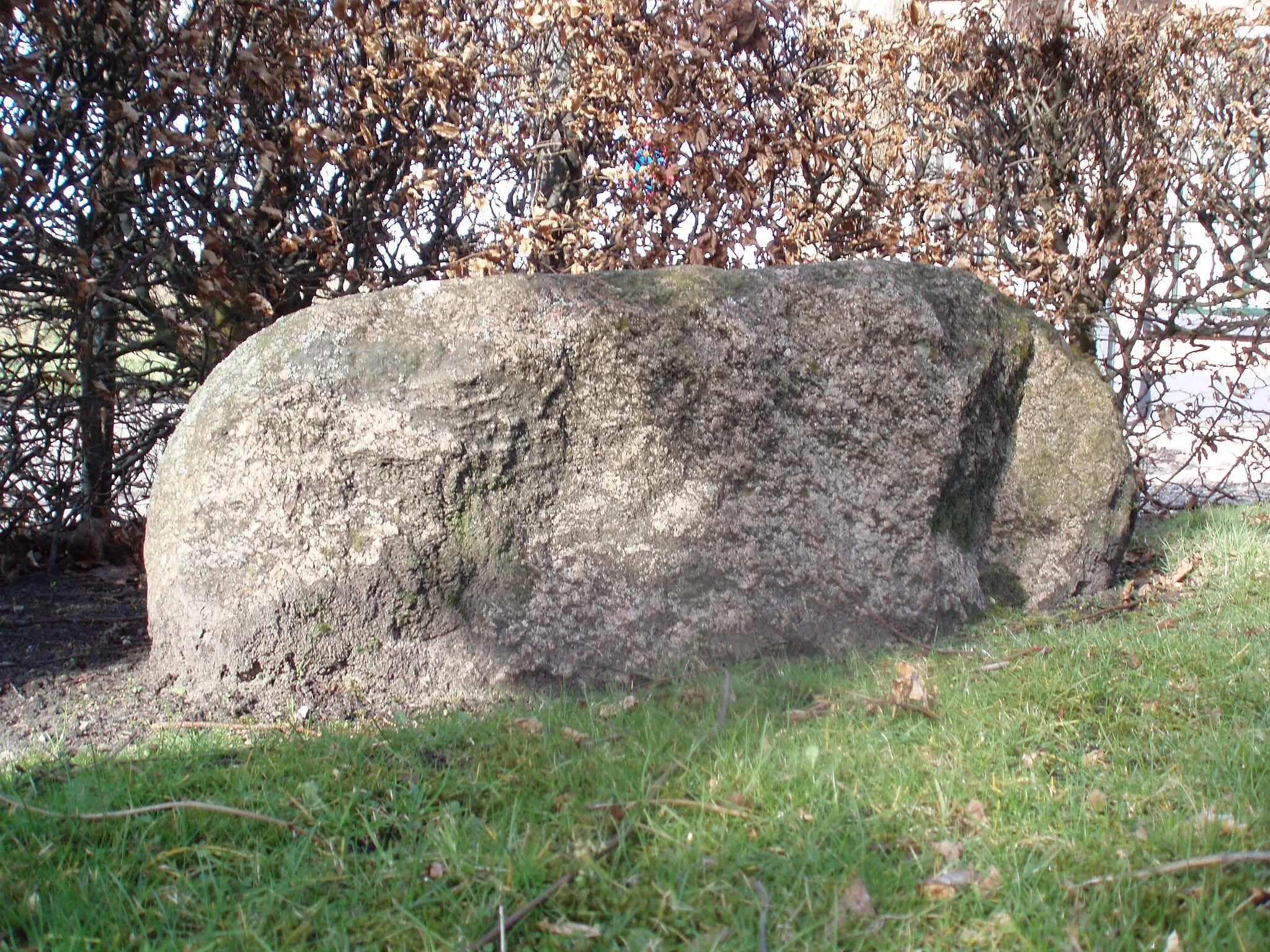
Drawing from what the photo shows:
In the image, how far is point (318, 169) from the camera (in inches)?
195

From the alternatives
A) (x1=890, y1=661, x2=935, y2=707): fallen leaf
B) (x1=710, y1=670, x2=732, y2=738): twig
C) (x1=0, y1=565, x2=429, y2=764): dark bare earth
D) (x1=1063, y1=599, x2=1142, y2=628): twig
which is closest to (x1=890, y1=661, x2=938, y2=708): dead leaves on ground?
(x1=890, y1=661, x2=935, y2=707): fallen leaf

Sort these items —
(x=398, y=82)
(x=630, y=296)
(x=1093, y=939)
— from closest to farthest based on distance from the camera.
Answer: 1. (x=1093, y=939)
2. (x=630, y=296)
3. (x=398, y=82)

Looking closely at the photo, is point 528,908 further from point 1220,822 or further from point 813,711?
point 1220,822

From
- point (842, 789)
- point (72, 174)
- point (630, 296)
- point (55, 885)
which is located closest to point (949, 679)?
point (842, 789)

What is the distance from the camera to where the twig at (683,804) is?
2275 millimetres

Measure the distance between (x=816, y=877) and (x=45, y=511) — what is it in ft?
14.6

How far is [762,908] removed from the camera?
6.45ft

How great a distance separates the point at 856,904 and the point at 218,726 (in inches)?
81.6

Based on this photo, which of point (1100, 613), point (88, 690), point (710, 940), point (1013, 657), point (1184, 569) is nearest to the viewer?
point (710, 940)

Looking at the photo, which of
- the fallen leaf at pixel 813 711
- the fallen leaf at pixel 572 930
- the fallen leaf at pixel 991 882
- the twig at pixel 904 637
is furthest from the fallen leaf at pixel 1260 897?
the twig at pixel 904 637

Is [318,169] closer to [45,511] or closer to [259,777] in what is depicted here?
[45,511]

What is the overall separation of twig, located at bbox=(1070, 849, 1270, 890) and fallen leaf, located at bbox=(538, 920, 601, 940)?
937 mm

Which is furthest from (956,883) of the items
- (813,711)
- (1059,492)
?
(1059,492)

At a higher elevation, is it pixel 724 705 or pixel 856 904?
pixel 724 705
